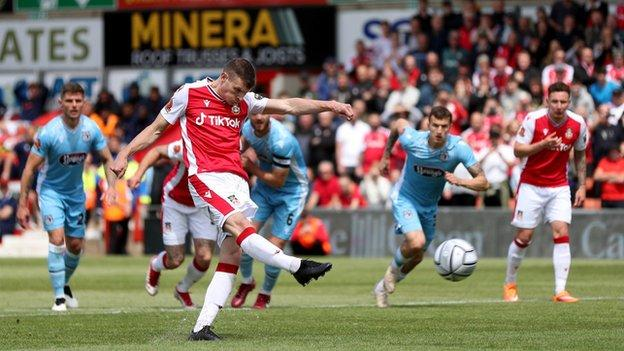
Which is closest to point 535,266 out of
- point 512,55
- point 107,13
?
point 512,55

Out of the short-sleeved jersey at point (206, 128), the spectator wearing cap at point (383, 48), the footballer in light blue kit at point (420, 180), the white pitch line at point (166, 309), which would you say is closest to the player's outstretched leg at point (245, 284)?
the white pitch line at point (166, 309)

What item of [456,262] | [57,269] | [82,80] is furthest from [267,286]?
[82,80]

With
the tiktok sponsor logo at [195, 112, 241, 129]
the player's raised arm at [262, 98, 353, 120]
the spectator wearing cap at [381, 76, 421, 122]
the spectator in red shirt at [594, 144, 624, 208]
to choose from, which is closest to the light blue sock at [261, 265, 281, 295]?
the player's raised arm at [262, 98, 353, 120]

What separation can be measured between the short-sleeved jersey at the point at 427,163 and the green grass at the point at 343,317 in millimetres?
1264

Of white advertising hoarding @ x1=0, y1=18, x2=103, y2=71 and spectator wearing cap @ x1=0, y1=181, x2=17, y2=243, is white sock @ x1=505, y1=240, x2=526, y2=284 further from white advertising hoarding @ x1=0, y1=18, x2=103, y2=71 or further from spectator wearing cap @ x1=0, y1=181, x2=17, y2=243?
white advertising hoarding @ x1=0, y1=18, x2=103, y2=71

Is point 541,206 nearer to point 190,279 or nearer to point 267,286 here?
point 267,286

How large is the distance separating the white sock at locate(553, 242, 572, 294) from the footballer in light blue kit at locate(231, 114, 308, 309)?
9.80 feet

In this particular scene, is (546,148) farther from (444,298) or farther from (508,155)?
(508,155)

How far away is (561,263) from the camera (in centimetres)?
1716

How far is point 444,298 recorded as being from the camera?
18.3m

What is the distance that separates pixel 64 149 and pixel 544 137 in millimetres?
5426

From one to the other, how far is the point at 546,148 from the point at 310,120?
51.5 feet

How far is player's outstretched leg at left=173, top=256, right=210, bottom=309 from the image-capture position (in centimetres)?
1664

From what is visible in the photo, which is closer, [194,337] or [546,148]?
[194,337]
